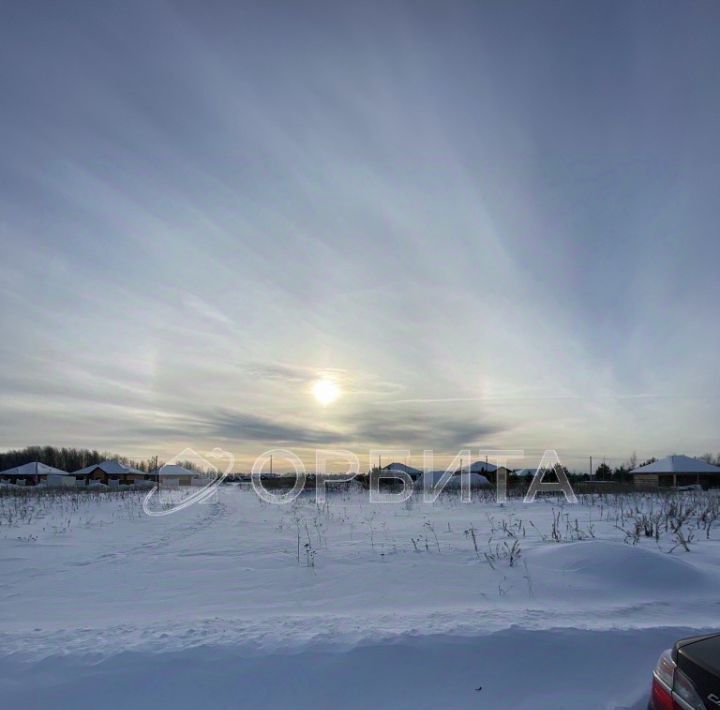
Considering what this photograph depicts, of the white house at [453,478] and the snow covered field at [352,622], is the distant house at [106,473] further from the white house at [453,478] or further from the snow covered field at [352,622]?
the snow covered field at [352,622]

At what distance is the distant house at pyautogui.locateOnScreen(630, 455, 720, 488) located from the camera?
1973 inches

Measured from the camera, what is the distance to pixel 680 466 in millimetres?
50656

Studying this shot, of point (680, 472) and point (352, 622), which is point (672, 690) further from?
point (680, 472)

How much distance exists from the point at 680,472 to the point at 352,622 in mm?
55682

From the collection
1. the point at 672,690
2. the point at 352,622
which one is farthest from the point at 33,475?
the point at 672,690

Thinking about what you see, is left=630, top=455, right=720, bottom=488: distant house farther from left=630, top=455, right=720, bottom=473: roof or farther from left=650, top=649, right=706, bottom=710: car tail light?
left=650, top=649, right=706, bottom=710: car tail light

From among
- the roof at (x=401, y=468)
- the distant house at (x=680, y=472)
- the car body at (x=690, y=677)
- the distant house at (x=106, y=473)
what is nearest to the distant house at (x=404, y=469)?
the roof at (x=401, y=468)

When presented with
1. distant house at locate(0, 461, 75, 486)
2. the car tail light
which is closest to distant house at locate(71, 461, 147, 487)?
distant house at locate(0, 461, 75, 486)

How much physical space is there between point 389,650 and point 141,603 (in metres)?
3.30

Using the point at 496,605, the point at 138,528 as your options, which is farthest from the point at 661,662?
the point at 138,528

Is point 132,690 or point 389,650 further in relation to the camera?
point 389,650

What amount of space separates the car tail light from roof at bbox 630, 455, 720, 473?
184ft

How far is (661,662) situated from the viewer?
2562mm

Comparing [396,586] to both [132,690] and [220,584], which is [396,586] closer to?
[220,584]
